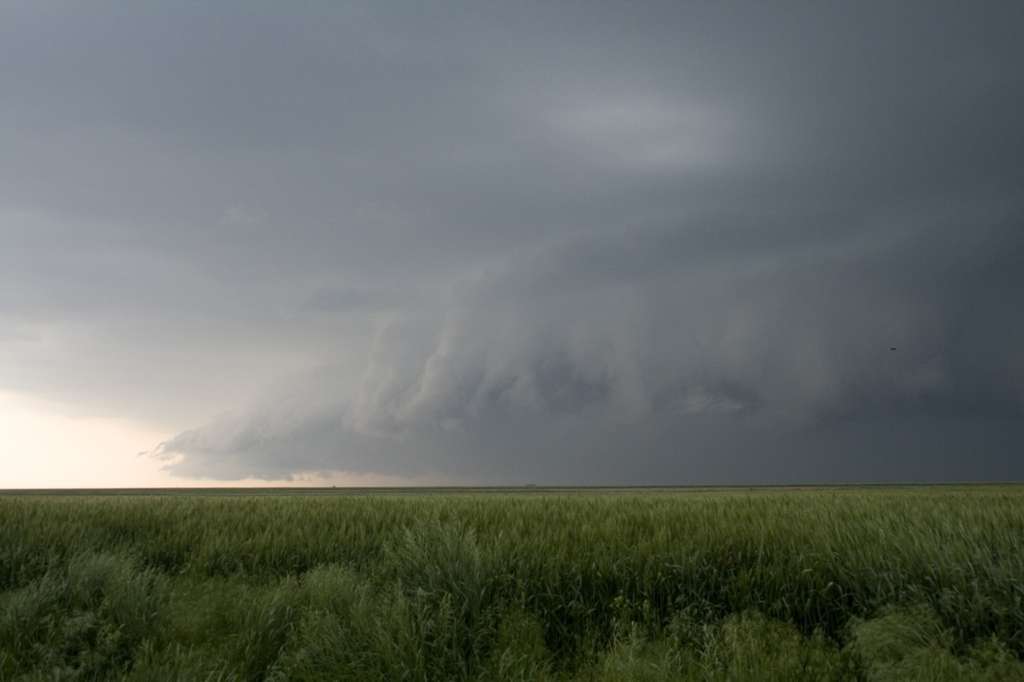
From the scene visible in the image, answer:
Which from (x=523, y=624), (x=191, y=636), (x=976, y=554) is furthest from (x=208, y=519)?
(x=976, y=554)

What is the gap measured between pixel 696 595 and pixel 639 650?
5.13 feet

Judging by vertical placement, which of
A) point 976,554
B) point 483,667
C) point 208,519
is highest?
point 208,519

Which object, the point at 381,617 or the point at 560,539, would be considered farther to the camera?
the point at 560,539

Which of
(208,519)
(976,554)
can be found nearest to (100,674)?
(208,519)

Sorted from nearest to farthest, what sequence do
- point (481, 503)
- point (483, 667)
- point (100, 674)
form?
point (483, 667) < point (100, 674) < point (481, 503)

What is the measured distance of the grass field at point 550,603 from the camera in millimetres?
6707

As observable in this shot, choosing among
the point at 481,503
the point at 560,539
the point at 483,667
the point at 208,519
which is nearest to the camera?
the point at 483,667

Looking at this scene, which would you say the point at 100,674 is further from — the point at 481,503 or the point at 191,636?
the point at 481,503

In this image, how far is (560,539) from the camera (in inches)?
371

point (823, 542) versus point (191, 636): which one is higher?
point (823, 542)

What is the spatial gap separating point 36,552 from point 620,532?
29.7ft

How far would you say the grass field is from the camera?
6.71m

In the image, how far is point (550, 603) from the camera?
819 cm

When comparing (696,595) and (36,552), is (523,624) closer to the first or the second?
(696,595)
